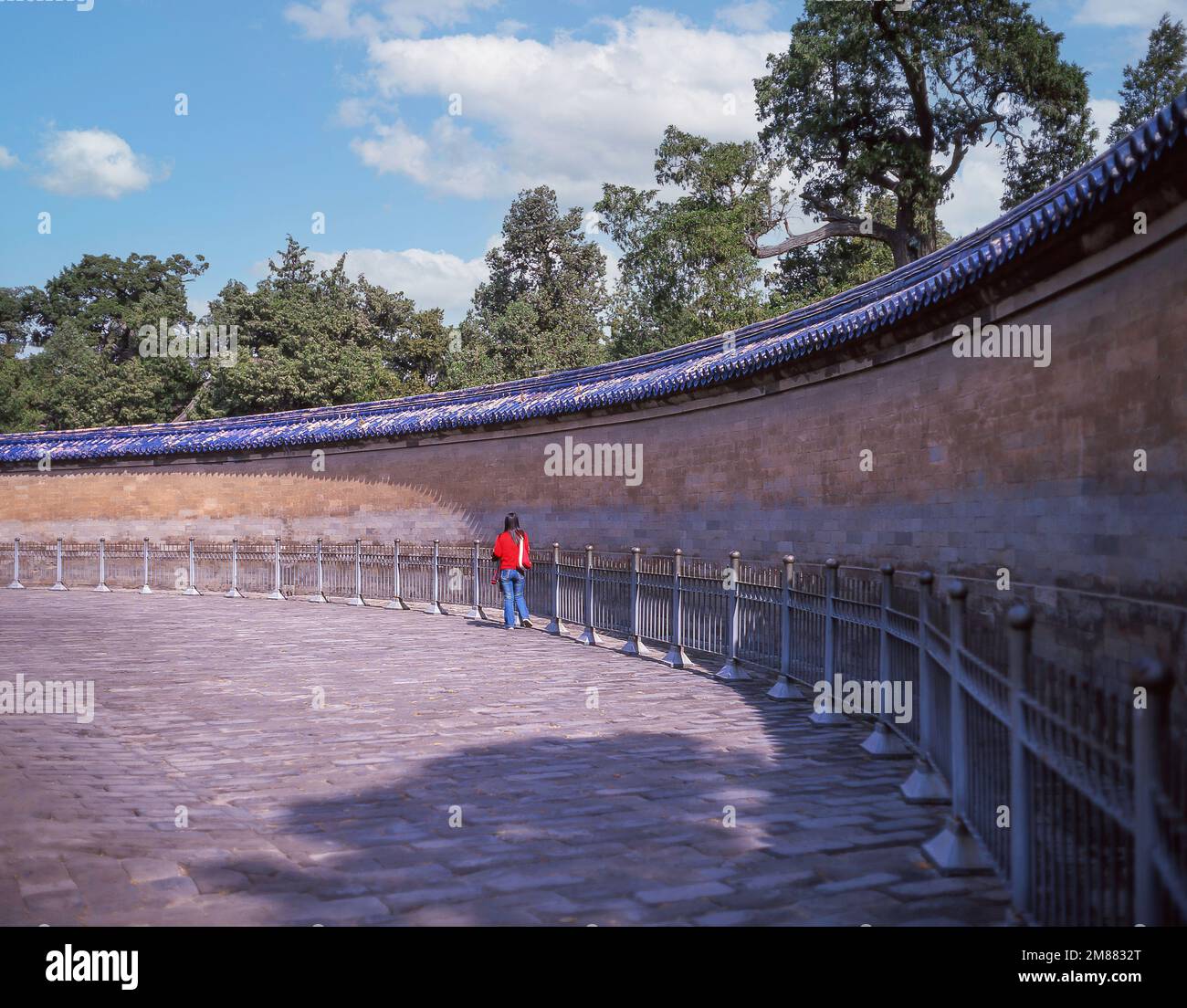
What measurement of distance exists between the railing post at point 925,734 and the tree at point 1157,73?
34.6 m

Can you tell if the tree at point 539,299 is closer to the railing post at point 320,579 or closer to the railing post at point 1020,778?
the railing post at point 320,579

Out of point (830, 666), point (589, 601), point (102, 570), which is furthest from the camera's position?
point (102, 570)

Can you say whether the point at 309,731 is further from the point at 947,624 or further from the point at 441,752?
the point at 947,624

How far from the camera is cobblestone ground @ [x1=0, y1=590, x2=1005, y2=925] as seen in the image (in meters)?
4.84

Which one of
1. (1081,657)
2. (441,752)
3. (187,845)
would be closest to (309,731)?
(441,752)

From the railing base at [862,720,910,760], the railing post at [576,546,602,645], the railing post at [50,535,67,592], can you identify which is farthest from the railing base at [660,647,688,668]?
the railing post at [50,535,67,592]

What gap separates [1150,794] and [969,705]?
2.58m

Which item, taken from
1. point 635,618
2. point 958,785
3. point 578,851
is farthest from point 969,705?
point 635,618

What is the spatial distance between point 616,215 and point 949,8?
37.2ft

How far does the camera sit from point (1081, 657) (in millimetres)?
10625

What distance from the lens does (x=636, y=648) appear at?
14.1m

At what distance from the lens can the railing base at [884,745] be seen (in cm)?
798

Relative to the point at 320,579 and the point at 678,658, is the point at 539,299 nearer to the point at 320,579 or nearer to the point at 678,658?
the point at 320,579

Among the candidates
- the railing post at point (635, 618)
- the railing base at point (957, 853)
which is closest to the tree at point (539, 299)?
the railing post at point (635, 618)
